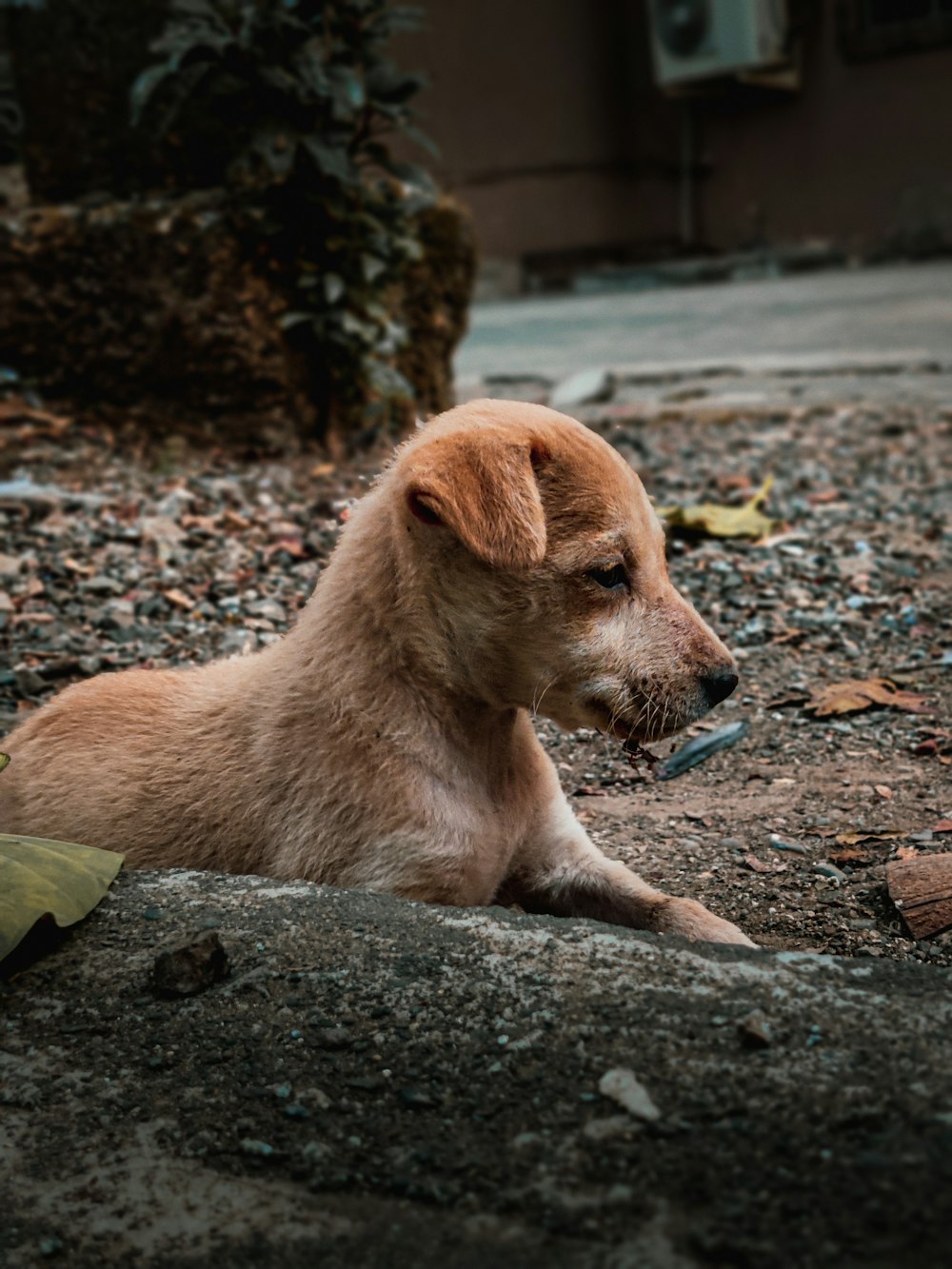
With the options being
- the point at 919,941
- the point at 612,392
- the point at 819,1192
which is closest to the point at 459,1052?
the point at 819,1192

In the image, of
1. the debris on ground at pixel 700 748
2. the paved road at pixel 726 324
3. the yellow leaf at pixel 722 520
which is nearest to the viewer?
the debris on ground at pixel 700 748

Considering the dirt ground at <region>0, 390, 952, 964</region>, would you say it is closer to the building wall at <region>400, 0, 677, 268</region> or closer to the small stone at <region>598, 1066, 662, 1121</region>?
the small stone at <region>598, 1066, 662, 1121</region>

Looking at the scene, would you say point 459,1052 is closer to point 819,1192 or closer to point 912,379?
point 819,1192

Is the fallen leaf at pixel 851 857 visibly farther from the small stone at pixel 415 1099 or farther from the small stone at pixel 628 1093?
the small stone at pixel 415 1099

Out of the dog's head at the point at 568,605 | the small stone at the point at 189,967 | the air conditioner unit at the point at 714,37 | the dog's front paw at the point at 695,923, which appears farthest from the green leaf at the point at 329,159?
the air conditioner unit at the point at 714,37

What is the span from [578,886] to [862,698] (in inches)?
61.3

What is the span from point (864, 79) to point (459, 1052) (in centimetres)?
1695

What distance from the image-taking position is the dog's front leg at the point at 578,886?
10.1 ft

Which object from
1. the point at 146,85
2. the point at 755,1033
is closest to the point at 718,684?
the point at 755,1033

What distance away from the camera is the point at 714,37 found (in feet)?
53.6

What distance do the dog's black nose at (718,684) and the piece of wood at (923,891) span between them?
60 cm

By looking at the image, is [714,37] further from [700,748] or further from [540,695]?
[540,695]

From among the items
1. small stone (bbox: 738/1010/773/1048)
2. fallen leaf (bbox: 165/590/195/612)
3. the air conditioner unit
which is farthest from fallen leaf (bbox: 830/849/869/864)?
the air conditioner unit

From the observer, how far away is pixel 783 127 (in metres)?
17.5
